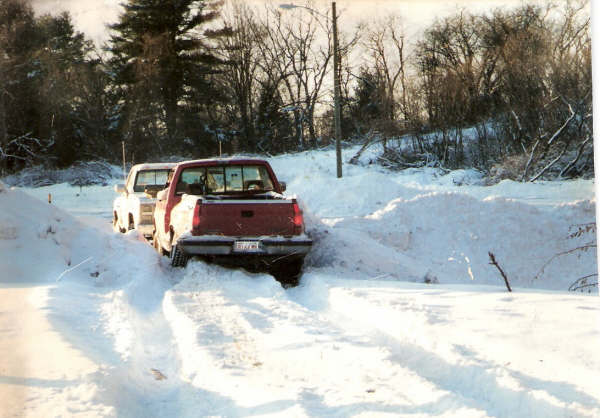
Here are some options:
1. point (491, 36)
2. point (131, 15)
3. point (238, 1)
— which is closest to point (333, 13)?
point (238, 1)

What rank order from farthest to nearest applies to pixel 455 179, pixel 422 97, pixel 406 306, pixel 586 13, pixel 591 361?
pixel 455 179
pixel 422 97
pixel 406 306
pixel 586 13
pixel 591 361

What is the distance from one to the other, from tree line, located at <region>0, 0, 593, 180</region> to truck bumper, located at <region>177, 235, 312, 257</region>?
1.55 m

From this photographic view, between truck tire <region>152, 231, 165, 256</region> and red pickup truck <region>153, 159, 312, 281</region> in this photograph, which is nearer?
red pickup truck <region>153, 159, 312, 281</region>

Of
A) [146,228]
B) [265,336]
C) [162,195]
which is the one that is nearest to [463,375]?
[265,336]

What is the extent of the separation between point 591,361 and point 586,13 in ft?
8.50

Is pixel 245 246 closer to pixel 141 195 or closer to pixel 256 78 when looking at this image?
pixel 256 78

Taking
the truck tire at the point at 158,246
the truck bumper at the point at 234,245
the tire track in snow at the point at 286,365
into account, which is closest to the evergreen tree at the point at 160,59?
the truck bumper at the point at 234,245

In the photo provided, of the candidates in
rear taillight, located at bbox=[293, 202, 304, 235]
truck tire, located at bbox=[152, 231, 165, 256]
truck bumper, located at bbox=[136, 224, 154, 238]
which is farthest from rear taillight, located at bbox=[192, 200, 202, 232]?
truck bumper, located at bbox=[136, 224, 154, 238]

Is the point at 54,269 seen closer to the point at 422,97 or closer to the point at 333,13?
the point at 333,13

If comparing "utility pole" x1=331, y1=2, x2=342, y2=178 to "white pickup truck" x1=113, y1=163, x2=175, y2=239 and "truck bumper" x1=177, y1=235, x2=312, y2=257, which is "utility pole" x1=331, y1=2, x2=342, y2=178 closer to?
"truck bumper" x1=177, y1=235, x2=312, y2=257

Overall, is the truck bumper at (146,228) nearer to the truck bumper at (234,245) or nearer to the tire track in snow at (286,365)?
the truck bumper at (234,245)

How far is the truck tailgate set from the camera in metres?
8.65

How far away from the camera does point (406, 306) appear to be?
20.5 feet

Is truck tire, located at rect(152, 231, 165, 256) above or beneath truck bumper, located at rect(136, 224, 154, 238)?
beneath
